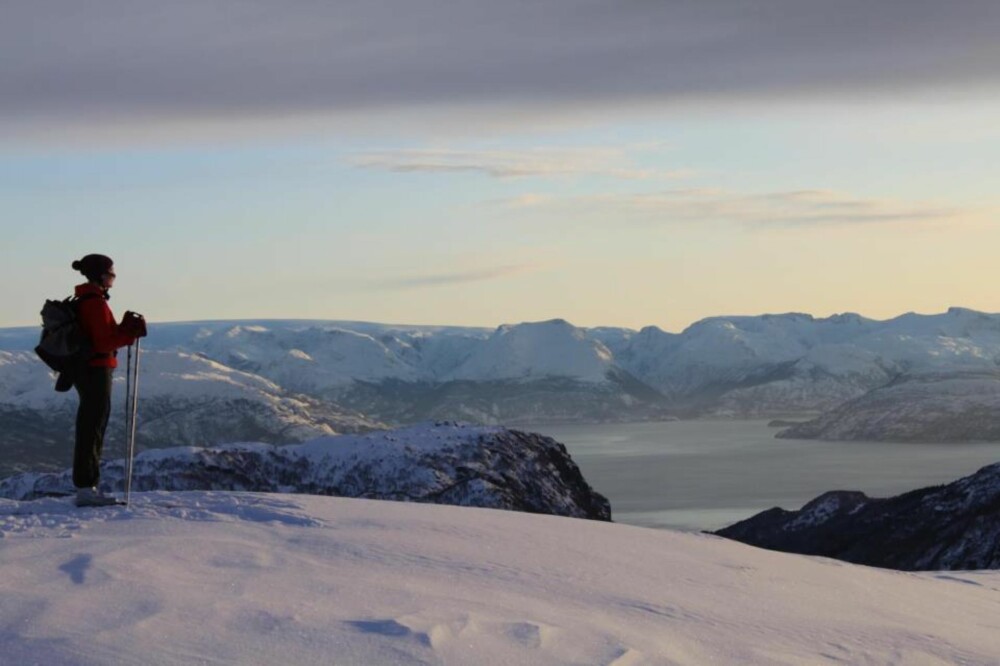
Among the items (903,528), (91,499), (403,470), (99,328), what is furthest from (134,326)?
(903,528)

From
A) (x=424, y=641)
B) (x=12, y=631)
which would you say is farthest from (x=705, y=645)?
(x=12, y=631)

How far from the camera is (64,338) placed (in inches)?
650

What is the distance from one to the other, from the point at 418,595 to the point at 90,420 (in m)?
6.32

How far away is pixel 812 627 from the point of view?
13.2m

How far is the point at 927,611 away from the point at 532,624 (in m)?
6.00

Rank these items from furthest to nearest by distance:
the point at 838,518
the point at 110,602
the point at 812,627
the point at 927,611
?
the point at 838,518, the point at 927,611, the point at 812,627, the point at 110,602

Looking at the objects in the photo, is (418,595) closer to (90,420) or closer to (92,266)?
(90,420)

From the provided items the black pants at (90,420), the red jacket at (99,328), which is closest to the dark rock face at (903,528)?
the black pants at (90,420)

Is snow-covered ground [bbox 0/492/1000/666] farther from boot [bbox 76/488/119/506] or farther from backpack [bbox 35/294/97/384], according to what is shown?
backpack [bbox 35/294/97/384]

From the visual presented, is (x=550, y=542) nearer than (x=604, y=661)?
No

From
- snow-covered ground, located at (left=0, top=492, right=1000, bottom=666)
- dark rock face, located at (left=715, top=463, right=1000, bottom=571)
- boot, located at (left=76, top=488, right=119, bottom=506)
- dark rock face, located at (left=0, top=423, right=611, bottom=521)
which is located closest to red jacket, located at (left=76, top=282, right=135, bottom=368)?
boot, located at (left=76, top=488, right=119, bottom=506)

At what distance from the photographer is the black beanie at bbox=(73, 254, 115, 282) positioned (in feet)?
55.0

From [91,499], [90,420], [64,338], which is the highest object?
[64,338]

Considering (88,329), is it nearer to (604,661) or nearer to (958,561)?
(604,661)
